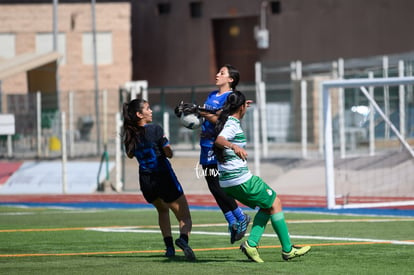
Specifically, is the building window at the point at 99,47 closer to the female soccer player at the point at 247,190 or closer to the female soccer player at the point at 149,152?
the female soccer player at the point at 149,152

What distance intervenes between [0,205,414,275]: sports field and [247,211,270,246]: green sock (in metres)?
0.22

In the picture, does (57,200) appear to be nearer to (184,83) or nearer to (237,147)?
(237,147)

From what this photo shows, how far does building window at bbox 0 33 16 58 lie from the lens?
48.0 m

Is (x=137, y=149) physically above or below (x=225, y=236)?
above

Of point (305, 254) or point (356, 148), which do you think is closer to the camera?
point (305, 254)

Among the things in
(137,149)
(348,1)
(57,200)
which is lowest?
(57,200)

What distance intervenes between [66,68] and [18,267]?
3826 cm

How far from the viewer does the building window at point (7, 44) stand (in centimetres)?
4800

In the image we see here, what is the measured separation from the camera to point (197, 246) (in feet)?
41.9

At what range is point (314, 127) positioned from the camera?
28.1 meters

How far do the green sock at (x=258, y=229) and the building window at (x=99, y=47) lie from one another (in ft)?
125

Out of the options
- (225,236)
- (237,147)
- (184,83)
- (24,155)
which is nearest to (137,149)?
(237,147)

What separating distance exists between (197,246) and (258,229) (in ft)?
7.09

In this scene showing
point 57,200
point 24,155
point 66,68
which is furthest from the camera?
point 66,68
